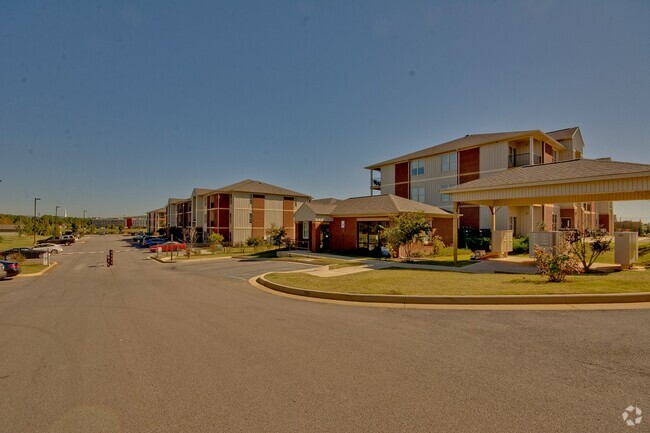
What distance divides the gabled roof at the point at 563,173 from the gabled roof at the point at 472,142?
11.1 metres

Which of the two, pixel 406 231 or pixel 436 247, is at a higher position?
pixel 406 231

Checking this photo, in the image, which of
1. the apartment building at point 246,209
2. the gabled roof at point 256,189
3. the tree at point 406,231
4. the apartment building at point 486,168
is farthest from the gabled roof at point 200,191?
the tree at point 406,231

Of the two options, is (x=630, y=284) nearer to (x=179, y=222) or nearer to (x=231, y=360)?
(x=231, y=360)

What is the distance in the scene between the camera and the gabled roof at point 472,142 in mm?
29531

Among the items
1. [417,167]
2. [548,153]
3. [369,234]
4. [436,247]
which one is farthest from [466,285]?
[548,153]

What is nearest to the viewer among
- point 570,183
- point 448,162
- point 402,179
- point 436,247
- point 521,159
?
point 570,183

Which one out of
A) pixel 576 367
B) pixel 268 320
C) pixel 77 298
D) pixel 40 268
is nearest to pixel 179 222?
pixel 40 268

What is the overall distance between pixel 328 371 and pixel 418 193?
3485cm

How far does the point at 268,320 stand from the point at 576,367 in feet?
19.6

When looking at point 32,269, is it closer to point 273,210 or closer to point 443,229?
point 273,210

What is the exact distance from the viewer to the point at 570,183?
15.5m

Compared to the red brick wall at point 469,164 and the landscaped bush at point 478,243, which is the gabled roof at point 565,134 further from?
the landscaped bush at point 478,243

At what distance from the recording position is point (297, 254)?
92.4 feet

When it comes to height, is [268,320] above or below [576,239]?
below
